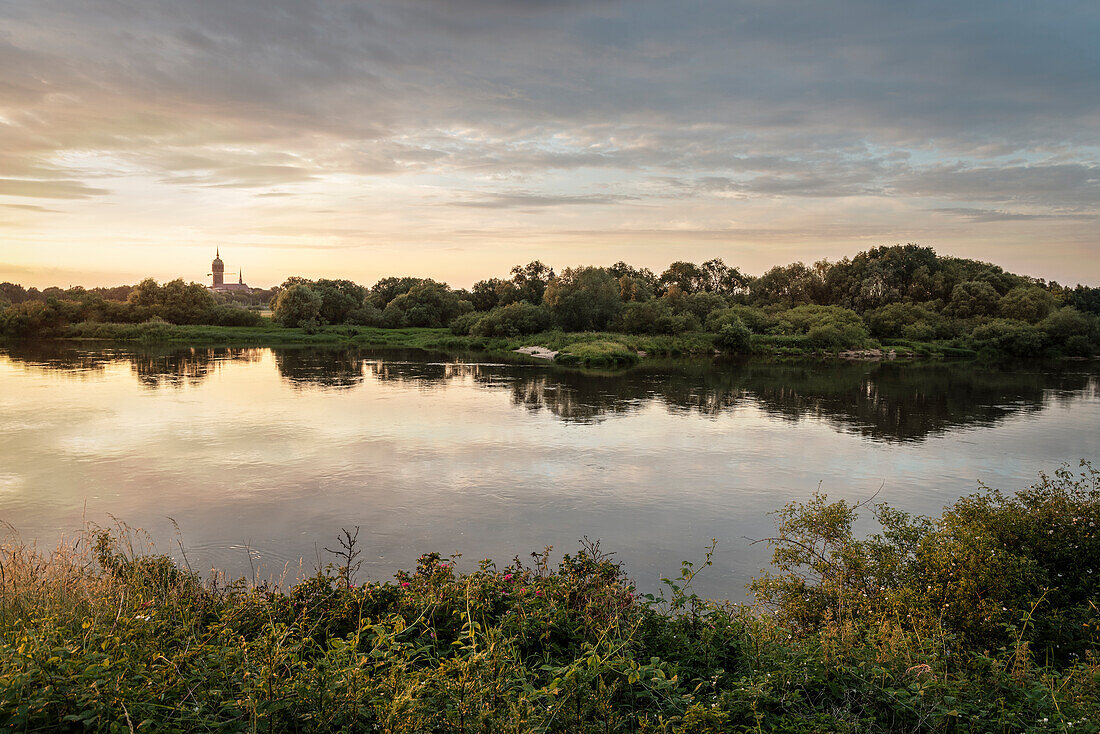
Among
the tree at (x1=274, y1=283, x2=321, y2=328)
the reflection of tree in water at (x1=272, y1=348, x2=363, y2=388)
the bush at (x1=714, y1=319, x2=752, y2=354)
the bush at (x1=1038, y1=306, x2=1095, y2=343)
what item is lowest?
the reflection of tree in water at (x1=272, y1=348, x2=363, y2=388)

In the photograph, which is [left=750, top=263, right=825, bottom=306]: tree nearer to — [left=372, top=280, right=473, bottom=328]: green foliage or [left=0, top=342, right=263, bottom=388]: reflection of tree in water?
[left=372, top=280, right=473, bottom=328]: green foliage

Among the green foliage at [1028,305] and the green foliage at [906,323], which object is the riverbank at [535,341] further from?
Answer: the green foliage at [1028,305]

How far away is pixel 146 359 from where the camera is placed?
142 ft

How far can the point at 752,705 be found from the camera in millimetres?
3871

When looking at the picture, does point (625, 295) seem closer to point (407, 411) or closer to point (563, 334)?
point (563, 334)

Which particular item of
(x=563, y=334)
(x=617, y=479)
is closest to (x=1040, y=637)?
(x=617, y=479)

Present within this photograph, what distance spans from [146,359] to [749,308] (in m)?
55.2

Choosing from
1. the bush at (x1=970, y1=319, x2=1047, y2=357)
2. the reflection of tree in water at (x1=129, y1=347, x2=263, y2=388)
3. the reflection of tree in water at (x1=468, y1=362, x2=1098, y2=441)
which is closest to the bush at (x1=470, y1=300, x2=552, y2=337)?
the reflection of tree in water at (x1=129, y1=347, x2=263, y2=388)

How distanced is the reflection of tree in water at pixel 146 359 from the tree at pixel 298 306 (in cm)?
2044

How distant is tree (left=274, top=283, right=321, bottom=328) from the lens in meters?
77.9

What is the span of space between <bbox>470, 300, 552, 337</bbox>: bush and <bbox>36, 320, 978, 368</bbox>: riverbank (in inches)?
70.5

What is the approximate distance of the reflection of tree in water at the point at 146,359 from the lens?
33.5m

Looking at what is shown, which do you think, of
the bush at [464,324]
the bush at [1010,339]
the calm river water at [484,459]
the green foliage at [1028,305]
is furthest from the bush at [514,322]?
the green foliage at [1028,305]

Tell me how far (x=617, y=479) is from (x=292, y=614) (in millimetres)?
9554
